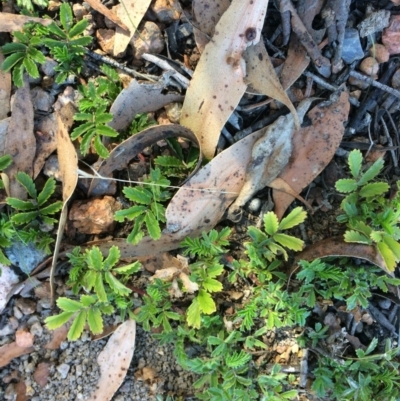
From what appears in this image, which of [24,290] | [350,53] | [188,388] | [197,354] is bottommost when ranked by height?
[188,388]

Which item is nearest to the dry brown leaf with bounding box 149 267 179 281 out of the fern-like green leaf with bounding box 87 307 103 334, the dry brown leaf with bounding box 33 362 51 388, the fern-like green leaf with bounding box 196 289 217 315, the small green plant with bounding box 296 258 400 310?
the fern-like green leaf with bounding box 196 289 217 315

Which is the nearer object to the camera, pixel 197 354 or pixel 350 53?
pixel 350 53

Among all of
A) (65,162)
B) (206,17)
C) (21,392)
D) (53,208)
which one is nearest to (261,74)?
(206,17)

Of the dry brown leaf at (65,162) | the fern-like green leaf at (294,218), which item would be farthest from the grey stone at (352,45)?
the dry brown leaf at (65,162)

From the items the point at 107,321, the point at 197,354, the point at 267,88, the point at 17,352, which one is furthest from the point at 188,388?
the point at 267,88

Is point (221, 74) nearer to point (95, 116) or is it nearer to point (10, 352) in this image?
point (95, 116)

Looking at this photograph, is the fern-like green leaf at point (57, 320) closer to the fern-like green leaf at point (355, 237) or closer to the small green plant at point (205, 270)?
the small green plant at point (205, 270)

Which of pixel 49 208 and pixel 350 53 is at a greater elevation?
pixel 350 53

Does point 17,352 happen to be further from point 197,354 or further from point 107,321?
point 197,354
